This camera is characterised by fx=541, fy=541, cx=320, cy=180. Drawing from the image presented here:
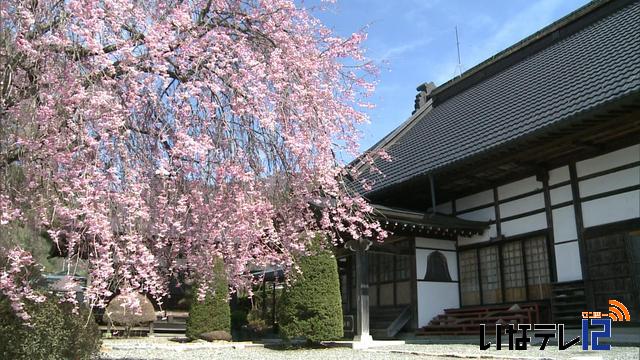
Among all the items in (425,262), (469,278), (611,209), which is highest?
(611,209)

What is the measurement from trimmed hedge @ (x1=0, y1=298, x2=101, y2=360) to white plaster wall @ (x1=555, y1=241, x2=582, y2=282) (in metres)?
8.15

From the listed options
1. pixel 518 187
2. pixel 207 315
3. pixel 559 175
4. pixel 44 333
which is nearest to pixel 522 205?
pixel 518 187

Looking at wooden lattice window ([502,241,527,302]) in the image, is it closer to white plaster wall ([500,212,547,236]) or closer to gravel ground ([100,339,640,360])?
white plaster wall ([500,212,547,236])

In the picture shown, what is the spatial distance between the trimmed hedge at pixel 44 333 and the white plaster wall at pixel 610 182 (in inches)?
329

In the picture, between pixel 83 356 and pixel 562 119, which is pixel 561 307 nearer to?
pixel 562 119

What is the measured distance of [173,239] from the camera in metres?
5.42

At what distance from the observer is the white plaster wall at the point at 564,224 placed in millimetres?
9930

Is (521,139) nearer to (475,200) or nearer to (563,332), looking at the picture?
(475,200)

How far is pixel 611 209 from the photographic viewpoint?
9305 mm

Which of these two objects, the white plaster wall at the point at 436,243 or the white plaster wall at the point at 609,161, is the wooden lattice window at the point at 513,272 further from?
the white plaster wall at the point at 609,161

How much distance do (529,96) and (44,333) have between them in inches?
412

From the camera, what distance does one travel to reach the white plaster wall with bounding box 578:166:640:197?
9008mm

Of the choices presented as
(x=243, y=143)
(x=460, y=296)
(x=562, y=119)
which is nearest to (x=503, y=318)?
(x=460, y=296)

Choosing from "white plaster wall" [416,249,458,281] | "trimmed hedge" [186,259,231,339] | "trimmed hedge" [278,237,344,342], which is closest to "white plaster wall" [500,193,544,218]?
"white plaster wall" [416,249,458,281]
